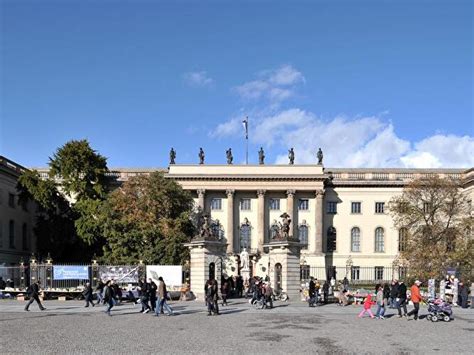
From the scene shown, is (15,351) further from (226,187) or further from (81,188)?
(226,187)

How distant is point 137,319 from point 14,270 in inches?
905

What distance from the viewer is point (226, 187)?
83.0 meters

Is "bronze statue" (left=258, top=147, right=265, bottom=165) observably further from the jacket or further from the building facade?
the jacket

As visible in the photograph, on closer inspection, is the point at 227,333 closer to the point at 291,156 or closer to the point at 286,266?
the point at 286,266

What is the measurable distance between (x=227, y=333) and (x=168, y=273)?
73.1ft

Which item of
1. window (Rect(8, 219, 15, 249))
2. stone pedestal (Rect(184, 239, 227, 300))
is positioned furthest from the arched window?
stone pedestal (Rect(184, 239, 227, 300))

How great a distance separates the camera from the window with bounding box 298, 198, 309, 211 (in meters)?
84.2

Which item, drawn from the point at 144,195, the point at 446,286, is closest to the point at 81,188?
the point at 144,195

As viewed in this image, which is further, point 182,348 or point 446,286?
point 446,286

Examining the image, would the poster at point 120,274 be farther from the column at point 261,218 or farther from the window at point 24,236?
the column at point 261,218

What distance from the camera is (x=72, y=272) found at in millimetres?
42438

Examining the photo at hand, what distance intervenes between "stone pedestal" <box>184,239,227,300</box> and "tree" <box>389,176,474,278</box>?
2347 cm

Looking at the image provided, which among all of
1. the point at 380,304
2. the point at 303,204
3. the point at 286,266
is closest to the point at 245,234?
the point at 303,204

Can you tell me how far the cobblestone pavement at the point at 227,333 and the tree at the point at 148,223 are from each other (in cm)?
2747
